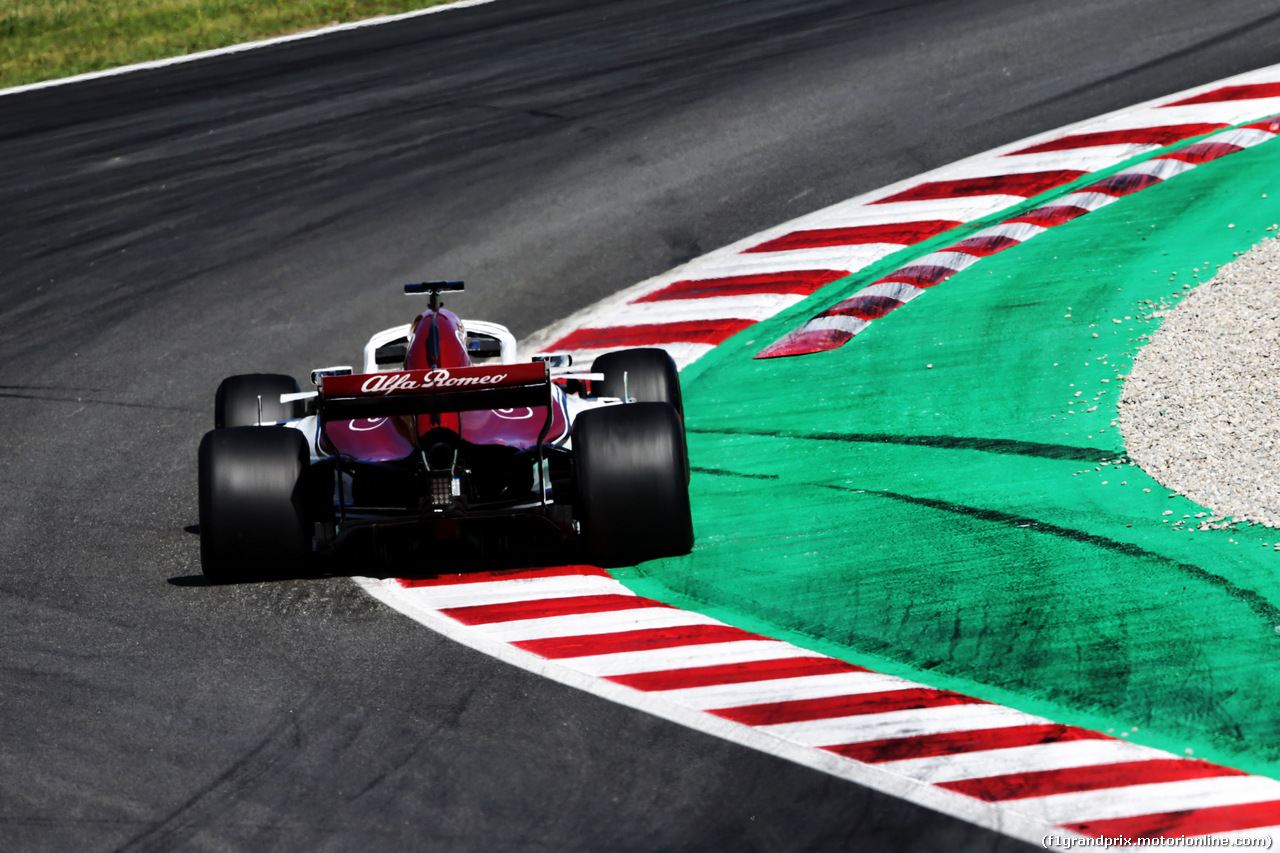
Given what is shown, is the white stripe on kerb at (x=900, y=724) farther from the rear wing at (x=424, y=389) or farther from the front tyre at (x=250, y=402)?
the front tyre at (x=250, y=402)

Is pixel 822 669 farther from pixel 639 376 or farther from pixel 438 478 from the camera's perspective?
pixel 639 376

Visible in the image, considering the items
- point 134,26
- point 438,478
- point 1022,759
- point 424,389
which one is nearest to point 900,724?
point 1022,759

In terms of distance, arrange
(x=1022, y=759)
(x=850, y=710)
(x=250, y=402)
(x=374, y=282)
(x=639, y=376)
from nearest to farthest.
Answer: (x=1022, y=759), (x=850, y=710), (x=639, y=376), (x=250, y=402), (x=374, y=282)

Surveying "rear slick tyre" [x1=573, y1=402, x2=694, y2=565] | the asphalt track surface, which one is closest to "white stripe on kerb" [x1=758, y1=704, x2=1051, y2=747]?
the asphalt track surface

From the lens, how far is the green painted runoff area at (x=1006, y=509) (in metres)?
7.47

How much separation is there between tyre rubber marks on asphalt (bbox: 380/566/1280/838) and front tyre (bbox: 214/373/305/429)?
6.61 feet

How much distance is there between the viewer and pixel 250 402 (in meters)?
10.5

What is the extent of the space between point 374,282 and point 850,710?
8.58m

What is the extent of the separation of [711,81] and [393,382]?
10881 millimetres

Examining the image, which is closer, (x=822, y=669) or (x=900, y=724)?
(x=900, y=724)

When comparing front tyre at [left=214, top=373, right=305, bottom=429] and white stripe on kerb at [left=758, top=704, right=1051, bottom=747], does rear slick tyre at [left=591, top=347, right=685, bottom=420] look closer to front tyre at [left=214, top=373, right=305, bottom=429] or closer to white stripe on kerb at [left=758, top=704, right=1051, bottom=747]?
front tyre at [left=214, top=373, right=305, bottom=429]

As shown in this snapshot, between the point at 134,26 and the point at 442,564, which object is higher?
the point at 134,26

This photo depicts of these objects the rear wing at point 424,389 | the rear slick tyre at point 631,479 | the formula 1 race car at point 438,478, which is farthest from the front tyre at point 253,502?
the rear slick tyre at point 631,479

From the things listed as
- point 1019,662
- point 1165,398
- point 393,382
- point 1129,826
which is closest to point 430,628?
point 393,382
